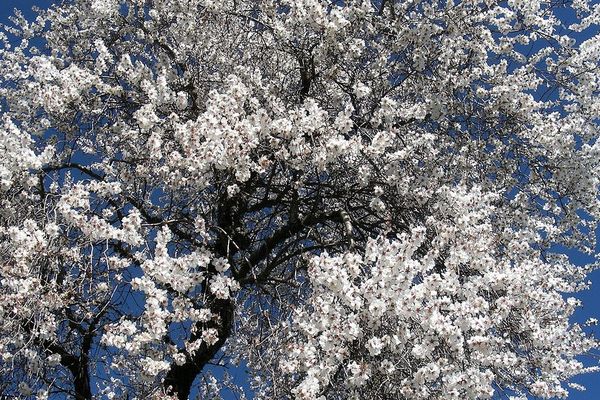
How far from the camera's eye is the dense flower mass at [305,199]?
5578mm

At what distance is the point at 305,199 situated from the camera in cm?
804

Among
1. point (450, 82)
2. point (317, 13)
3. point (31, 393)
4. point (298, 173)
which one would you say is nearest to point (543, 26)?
point (450, 82)

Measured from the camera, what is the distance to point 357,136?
6941 millimetres

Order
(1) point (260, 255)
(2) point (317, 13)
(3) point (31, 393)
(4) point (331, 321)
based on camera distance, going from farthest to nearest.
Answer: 1. (1) point (260, 255)
2. (2) point (317, 13)
3. (3) point (31, 393)
4. (4) point (331, 321)

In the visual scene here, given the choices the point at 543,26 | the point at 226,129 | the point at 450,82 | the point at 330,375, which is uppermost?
the point at 543,26

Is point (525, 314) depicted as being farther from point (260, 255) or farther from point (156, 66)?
point (156, 66)

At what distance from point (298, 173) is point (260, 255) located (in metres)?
1.33

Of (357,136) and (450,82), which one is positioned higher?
(450,82)

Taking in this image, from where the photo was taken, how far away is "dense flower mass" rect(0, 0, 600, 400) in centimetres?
558

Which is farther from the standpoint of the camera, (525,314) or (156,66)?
(156,66)

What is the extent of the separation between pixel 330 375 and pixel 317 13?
3.60 metres

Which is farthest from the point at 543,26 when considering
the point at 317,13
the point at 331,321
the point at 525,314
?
the point at 331,321

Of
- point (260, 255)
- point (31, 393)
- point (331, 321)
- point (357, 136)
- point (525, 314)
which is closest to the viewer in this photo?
point (331, 321)

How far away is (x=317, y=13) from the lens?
7.41 metres
